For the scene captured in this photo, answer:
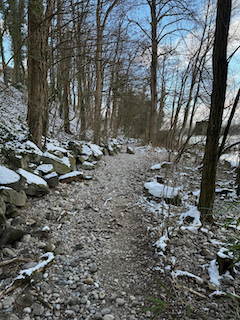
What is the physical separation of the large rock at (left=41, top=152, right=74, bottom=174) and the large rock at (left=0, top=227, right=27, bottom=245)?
245 cm

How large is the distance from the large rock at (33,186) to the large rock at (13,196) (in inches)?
11.6

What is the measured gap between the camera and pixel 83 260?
2629mm

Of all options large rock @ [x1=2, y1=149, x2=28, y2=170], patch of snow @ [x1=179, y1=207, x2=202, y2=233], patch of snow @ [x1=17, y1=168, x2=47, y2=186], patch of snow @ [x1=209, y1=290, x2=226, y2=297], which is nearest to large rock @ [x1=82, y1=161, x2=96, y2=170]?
large rock @ [x1=2, y1=149, x2=28, y2=170]

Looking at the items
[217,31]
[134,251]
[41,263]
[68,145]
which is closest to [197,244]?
[134,251]

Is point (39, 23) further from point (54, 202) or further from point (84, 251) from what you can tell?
point (84, 251)

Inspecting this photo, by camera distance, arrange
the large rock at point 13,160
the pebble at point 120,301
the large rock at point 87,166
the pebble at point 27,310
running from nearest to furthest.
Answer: the pebble at point 27,310 → the pebble at point 120,301 → the large rock at point 13,160 → the large rock at point 87,166

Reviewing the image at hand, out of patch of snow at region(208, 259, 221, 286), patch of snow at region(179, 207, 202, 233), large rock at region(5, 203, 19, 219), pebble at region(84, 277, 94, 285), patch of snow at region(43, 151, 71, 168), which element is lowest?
pebble at region(84, 277, 94, 285)

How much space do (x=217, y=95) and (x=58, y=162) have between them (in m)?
3.94

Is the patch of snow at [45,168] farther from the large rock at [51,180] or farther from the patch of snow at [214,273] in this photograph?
the patch of snow at [214,273]

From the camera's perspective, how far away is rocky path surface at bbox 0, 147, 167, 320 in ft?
6.26

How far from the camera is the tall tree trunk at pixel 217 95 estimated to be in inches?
114

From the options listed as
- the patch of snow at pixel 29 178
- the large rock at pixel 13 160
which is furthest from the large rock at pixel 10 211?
the large rock at pixel 13 160

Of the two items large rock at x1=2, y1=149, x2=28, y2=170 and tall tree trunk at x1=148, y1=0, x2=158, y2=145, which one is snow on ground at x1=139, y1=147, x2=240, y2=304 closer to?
large rock at x1=2, y1=149, x2=28, y2=170

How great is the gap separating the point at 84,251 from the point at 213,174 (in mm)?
2461
